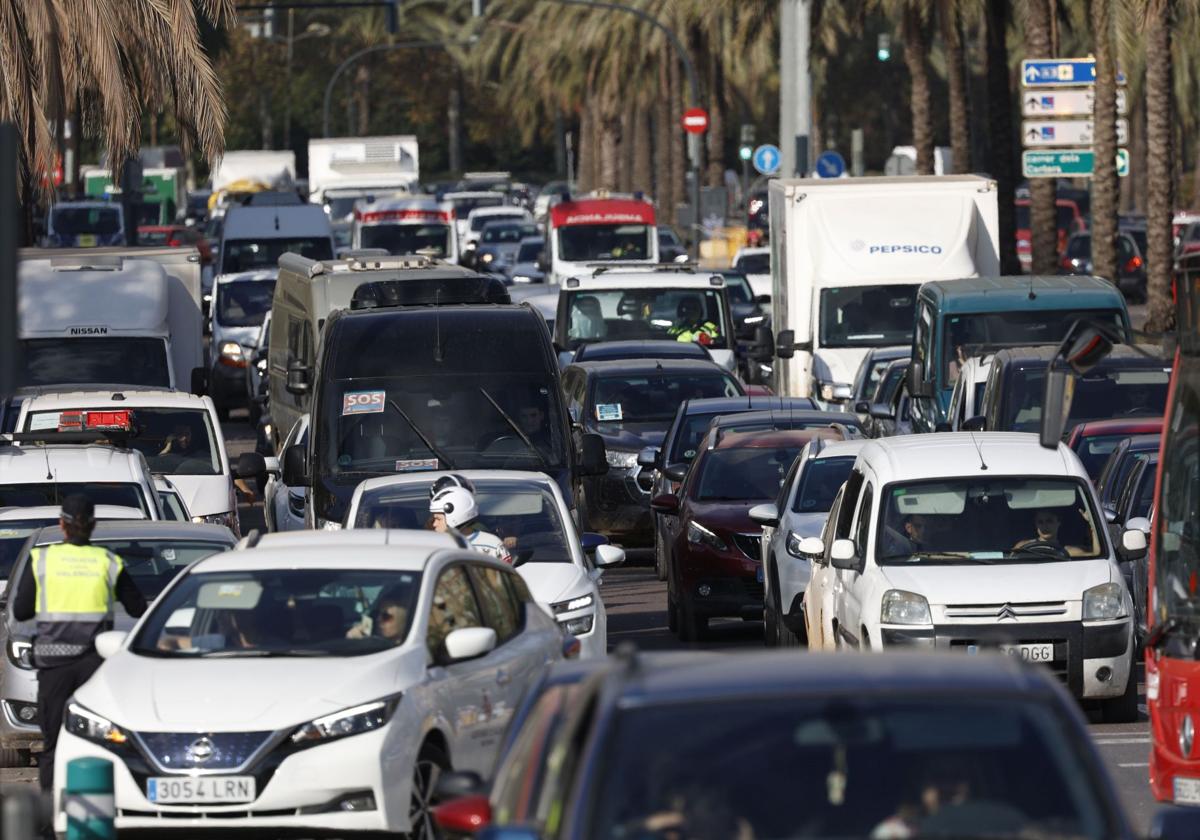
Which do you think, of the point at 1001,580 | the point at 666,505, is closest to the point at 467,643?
the point at 1001,580

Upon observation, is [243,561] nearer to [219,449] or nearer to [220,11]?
[219,449]

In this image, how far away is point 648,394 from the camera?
26.0 metres

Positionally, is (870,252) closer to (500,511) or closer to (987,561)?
(500,511)

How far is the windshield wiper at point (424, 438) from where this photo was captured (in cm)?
1838

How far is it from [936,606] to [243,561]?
4.59 metres

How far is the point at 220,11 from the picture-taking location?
23.8 m

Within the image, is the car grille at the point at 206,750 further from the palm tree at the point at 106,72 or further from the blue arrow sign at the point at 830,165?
the blue arrow sign at the point at 830,165

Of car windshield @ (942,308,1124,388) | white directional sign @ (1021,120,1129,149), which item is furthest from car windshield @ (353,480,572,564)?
white directional sign @ (1021,120,1129,149)

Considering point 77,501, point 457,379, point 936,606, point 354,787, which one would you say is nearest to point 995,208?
point 457,379

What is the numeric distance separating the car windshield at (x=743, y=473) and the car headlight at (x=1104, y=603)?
558 centimetres

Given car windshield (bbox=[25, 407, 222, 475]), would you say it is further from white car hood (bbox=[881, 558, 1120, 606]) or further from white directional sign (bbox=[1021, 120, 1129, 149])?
white directional sign (bbox=[1021, 120, 1129, 149])

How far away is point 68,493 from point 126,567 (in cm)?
406

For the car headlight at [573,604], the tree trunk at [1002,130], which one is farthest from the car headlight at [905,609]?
the tree trunk at [1002,130]

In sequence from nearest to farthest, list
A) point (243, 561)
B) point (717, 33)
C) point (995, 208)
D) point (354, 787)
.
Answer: point (354, 787)
point (243, 561)
point (995, 208)
point (717, 33)
